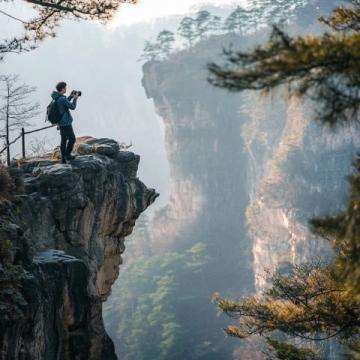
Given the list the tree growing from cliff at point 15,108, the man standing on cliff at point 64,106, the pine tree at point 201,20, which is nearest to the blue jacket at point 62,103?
the man standing on cliff at point 64,106

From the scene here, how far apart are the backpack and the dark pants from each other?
34 cm

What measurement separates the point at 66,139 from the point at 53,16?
2438mm

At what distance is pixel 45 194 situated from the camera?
38.3 feet

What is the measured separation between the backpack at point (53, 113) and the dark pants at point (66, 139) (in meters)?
0.34

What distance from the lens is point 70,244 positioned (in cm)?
1212

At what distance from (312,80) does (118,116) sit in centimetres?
16361

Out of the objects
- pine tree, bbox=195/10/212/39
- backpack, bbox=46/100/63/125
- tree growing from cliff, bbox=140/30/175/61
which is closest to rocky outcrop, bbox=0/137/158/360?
backpack, bbox=46/100/63/125

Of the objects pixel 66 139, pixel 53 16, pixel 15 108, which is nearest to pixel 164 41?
pixel 15 108

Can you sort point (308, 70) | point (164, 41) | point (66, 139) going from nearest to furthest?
point (308, 70), point (66, 139), point (164, 41)

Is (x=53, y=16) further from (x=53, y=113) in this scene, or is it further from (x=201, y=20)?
(x=201, y=20)

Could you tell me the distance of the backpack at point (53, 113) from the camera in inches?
435

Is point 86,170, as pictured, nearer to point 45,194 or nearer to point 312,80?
point 45,194

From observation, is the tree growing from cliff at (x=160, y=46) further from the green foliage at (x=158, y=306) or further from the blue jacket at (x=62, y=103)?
the blue jacket at (x=62, y=103)

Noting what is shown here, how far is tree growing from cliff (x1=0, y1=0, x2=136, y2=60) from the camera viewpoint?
10.5 meters
